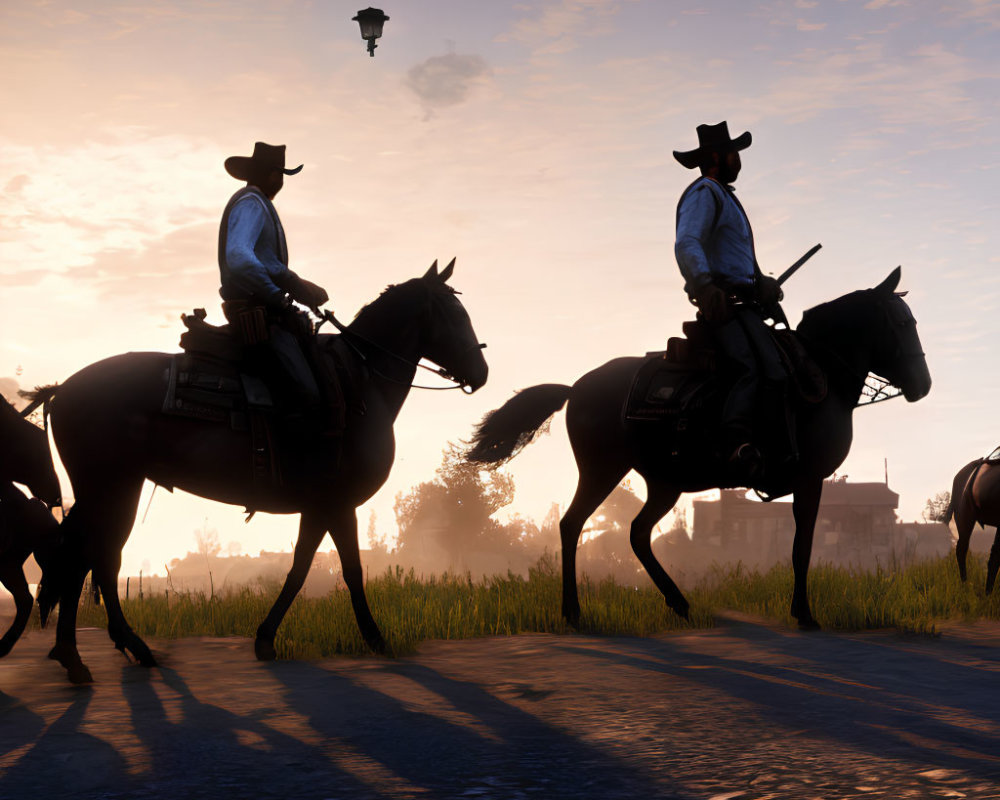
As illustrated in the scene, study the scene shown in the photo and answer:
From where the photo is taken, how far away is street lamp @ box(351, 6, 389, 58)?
46.7 ft

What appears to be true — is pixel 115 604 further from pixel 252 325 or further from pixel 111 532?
pixel 252 325

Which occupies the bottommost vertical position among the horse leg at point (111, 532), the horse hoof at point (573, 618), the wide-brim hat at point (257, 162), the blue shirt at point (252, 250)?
the horse hoof at point (573, 618)

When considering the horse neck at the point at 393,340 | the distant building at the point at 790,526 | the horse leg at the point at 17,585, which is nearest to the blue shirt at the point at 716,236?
the horse neck at the point at 393,340

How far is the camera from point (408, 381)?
787 centimetres

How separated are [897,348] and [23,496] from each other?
732 centimetres

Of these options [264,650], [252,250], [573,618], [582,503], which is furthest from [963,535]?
[252,250]

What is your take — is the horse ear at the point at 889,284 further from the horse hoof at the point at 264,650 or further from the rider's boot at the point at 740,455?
the horse hoof at the point at 264,650

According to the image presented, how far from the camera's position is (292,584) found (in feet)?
24.4

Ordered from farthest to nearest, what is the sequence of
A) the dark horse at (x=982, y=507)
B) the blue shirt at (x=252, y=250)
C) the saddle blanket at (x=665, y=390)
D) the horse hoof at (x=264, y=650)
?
the dark horse at (x=982, y=507)
the saddle blanket at (x=665, y=390)
the horse hoof at (x=264, y=650)
the blue shirt at (x=252, y=250)

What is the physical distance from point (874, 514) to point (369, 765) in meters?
59.9

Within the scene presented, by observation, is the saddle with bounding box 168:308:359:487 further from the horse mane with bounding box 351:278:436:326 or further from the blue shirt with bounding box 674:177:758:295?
the blue shirt with bounding box 674:177:758:295

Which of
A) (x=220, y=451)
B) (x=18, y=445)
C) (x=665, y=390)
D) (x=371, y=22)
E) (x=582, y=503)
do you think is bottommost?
(x=582, y=503)

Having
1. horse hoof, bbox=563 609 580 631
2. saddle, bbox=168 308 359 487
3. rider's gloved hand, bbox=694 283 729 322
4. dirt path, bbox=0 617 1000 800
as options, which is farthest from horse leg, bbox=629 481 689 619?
saddle, bbox=168 308 359 487

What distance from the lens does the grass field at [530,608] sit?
8344 millimetres
